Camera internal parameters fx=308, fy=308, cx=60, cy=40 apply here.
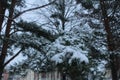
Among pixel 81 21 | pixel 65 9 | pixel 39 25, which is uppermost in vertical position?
pixel 65 9

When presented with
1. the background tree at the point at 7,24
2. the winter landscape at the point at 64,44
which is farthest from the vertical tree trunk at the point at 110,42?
the background tree at the point at 7,24

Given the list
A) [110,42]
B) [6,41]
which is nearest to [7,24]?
[6,41]

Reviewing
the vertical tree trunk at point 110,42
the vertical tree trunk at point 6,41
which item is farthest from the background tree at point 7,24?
the vertical tree trunk at point 110,42

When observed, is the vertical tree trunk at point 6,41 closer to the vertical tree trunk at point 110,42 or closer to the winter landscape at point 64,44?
the winter landscape at point 64,44

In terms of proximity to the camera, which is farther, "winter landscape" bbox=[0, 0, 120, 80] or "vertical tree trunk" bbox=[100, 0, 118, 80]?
"vertical tree trunk" bbox=[100, 0, 118, 80]

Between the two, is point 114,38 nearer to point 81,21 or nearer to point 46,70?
point 81,21

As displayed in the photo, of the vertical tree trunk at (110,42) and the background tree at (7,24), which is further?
the vertical tree trunk at (110,42)

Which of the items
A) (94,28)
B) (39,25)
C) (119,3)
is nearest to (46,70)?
(39,25)

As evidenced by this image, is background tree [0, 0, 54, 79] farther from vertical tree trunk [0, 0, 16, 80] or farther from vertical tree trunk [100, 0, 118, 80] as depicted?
vertical tree trunk [100, 0, 118, 80]

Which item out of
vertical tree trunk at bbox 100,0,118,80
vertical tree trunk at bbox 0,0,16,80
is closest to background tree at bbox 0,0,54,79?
vertical tree trunk at bbox 0,0,16,80

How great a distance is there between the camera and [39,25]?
16203 millimetres

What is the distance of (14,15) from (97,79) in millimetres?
6063

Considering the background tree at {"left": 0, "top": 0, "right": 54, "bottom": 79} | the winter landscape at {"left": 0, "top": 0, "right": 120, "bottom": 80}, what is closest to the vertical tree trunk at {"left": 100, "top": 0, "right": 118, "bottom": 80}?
the winter landscape at {"left": 0, "top": 0, "right": 120, "bottom": 80}

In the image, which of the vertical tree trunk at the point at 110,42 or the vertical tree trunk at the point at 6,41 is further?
the vertical tree trunk at the point at 110,42
